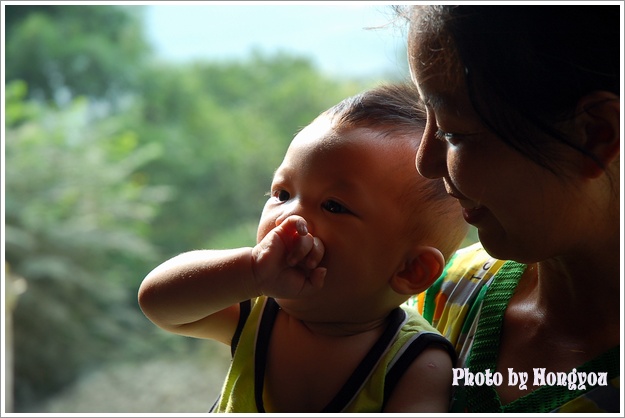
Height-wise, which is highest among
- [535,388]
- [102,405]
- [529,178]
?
[529,178]

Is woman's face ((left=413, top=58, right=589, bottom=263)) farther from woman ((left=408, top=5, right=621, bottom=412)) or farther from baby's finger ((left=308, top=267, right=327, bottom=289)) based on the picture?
baby's finger ((left=308, top=267, right=327, bottom=289))

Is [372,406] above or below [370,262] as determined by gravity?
below

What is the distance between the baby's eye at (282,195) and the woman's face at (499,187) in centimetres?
20

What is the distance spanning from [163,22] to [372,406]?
8.06 feet

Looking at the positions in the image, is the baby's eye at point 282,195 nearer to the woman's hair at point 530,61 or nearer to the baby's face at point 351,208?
the baby's face at point 351,208

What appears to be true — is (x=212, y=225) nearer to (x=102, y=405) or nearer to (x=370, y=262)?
(x=102, y=405)

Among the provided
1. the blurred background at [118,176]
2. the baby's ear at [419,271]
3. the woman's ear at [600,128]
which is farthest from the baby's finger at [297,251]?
the blurred background at [118,176]

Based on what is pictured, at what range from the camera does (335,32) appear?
8.18 ft

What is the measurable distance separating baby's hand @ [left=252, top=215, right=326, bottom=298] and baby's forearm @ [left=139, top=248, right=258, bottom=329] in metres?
0.01

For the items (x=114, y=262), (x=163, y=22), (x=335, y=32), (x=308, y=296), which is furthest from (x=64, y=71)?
(x=308, y=296)

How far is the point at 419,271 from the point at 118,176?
7.69ft

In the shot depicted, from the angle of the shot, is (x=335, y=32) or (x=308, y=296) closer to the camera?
(x=308, y=296)

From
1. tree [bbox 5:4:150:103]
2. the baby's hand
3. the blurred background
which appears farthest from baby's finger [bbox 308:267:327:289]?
tree [bbox 5:4:150:103]

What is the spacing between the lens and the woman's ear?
682 millimetres
